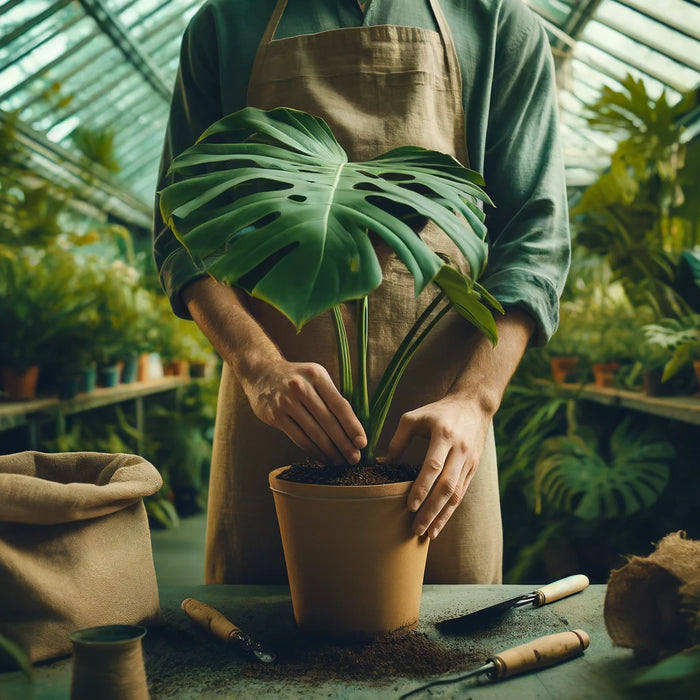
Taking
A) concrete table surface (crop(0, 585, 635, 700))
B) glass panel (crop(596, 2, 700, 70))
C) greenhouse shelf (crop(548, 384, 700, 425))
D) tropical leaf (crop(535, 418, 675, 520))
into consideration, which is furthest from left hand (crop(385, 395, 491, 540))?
glass panel (crop(596, 2, 700, 70))

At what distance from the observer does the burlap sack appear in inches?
26.2

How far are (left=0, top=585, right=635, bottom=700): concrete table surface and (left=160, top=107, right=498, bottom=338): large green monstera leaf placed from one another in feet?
1.13

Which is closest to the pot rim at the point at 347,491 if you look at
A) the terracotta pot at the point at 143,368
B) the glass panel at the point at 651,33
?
the terracotta pot at the point at 143,368

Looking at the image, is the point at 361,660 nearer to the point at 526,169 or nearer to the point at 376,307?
the point at 376,307

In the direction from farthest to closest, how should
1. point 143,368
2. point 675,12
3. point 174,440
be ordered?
1. point 675,12
2. point 174,440
3. point 143,368

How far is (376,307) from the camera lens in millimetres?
1081

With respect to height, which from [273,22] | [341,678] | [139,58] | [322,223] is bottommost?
[341,678]

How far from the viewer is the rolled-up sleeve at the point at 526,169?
99 cm

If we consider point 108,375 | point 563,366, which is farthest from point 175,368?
point 563,366

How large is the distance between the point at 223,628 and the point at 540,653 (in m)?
0.33

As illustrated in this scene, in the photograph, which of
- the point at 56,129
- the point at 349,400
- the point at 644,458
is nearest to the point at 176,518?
the point at 644,458

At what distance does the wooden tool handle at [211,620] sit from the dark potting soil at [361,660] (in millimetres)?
50

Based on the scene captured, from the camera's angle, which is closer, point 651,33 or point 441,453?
point 441,453

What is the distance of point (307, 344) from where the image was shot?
1081 mm
